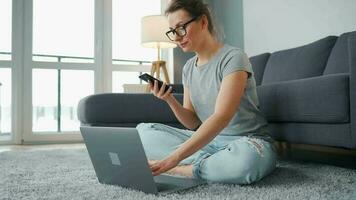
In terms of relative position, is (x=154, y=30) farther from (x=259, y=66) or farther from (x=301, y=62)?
(x=301, y=62)

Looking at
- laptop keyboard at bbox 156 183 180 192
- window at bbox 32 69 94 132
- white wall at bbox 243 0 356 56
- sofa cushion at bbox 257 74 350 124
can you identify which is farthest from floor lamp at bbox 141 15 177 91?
laptop keyboard at bbox 156 183 180 192

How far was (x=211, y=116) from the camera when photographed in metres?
1.05

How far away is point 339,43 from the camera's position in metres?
1.98

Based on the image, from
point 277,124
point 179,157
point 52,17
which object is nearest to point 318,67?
point 277,124

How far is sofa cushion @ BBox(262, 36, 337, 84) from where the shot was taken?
6.79ft

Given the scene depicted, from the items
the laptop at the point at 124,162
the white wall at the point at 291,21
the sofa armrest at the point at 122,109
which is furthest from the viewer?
the white wall at the point at 291,21

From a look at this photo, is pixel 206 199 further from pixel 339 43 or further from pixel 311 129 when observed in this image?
pixel 339 43

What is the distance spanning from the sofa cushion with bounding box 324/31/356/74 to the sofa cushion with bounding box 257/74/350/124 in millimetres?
440

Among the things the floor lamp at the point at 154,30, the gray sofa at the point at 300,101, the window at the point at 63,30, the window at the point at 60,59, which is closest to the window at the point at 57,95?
the window at the point at 60,59

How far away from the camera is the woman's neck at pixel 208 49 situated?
4.13ft

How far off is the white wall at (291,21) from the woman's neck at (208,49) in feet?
4.45

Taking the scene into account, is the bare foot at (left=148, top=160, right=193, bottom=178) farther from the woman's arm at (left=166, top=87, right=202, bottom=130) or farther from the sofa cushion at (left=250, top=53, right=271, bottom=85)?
the sofa cushion at (left=250, top=53, right=271, bottom=85)

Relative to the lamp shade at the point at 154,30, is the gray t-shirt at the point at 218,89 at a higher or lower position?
lower

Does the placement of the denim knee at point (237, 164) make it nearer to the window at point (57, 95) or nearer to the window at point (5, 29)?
the window at point (57, 95)
